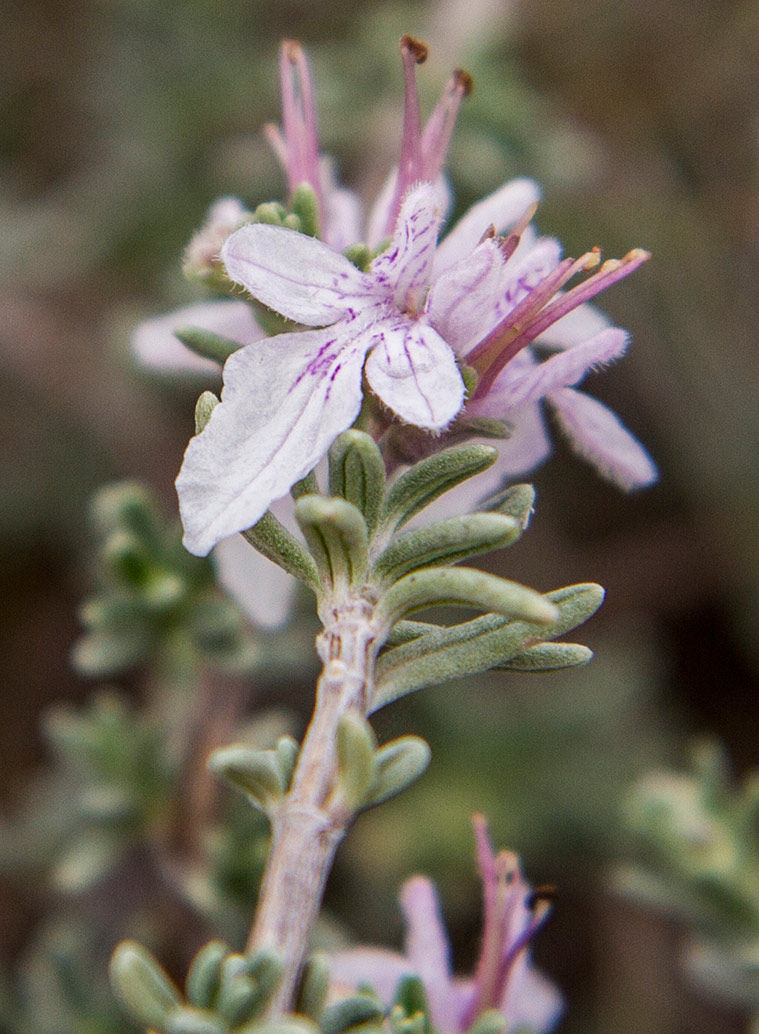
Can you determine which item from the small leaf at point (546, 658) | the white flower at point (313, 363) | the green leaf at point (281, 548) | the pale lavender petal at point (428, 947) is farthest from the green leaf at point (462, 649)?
the pale lavender petal at point (428, 947)

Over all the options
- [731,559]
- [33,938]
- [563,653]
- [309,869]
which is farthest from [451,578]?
[731,559]

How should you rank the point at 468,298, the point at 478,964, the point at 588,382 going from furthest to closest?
the point at 588,382
the point at 478,964
the point at 468,298

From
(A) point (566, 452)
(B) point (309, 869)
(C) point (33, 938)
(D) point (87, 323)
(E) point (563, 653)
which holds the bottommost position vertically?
(B) point (309, 869)

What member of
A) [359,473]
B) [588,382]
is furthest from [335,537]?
[588,382]

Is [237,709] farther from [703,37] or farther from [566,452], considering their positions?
[703,37]

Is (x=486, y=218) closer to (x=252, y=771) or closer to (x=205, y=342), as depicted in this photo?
(x=205, y=342)

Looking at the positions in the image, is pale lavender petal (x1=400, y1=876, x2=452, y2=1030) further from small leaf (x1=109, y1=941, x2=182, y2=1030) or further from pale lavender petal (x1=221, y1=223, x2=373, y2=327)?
pale lavender petal (x1=221, y1=223, x2=373, y2=327)

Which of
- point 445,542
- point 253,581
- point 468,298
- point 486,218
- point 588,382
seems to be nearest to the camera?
point 445,542

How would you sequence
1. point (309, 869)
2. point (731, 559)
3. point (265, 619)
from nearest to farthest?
point (309, 869), point (265, 619), point (731, 559)
